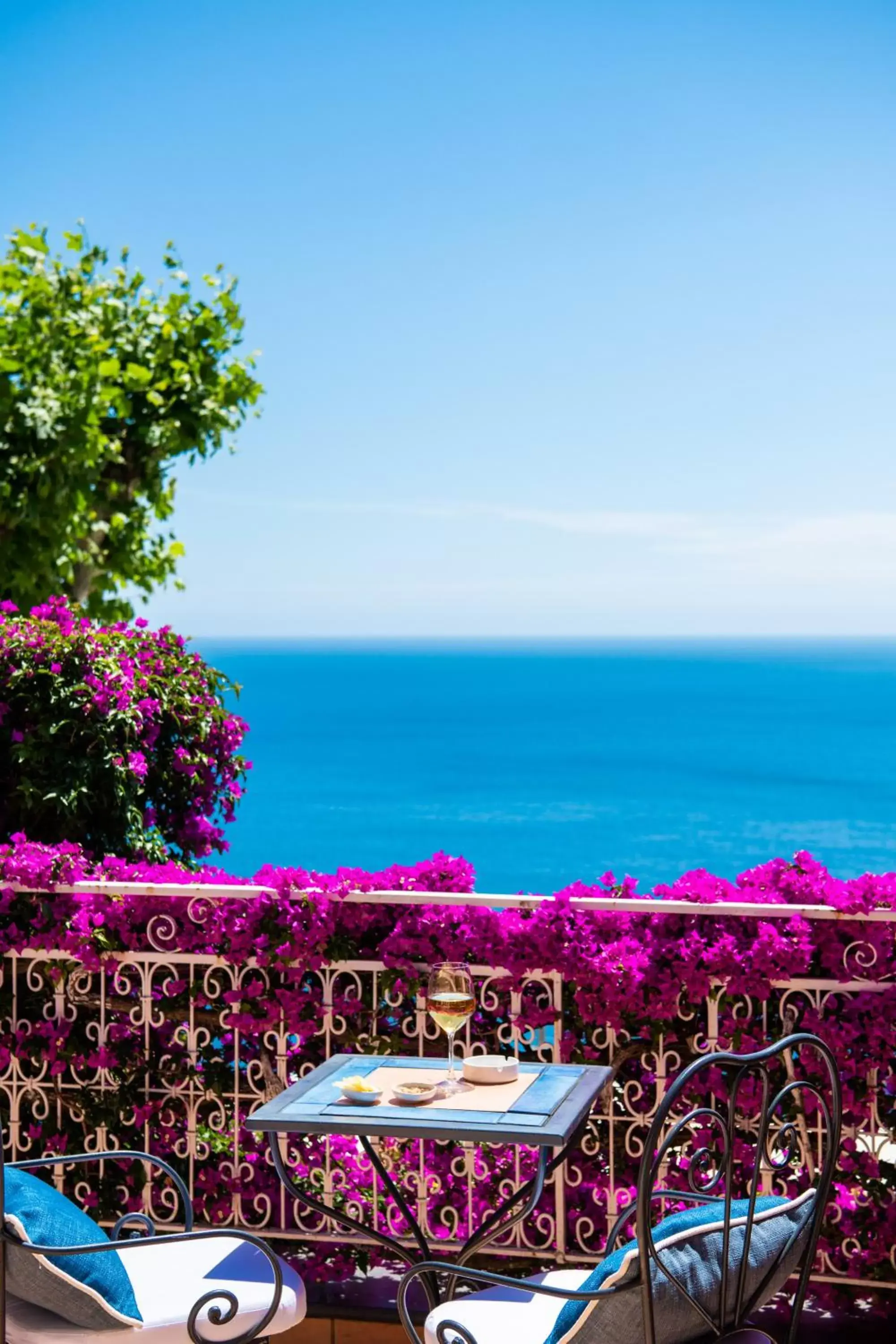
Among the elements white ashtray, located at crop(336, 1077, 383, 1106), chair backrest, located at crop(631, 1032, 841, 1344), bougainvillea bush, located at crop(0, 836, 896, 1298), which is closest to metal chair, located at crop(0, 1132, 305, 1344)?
white ashtray, located at crop(336, 1077, 383, 1106)

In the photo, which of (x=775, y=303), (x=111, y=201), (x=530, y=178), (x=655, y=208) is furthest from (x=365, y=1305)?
(x=775, y=303)

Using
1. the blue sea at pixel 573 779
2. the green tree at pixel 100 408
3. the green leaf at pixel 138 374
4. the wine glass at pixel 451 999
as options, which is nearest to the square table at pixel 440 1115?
the wine glass at pixel 451 999

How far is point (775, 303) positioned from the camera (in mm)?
59469

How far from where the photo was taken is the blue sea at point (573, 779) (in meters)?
52.2

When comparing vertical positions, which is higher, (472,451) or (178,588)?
(472,451)

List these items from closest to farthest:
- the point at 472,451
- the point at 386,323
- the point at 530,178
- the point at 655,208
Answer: the point at 655,208 → the point at 530,178 → the point at 386,323 → the point at 472,451

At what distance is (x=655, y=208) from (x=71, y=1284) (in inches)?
1048

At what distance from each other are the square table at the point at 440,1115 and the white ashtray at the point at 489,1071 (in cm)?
1

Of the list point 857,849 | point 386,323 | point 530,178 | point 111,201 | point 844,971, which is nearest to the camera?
point 844,971

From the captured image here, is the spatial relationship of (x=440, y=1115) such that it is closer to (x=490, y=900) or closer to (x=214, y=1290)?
(x=214, y=1290)

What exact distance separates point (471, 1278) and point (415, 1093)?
490mm

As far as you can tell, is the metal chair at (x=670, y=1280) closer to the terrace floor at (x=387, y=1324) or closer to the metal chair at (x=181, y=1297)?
the metal chair at (x=181, y=1297)

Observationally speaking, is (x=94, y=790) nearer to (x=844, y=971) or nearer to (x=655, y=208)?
(x=844, y=971)

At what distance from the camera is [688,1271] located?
2.48 meters
